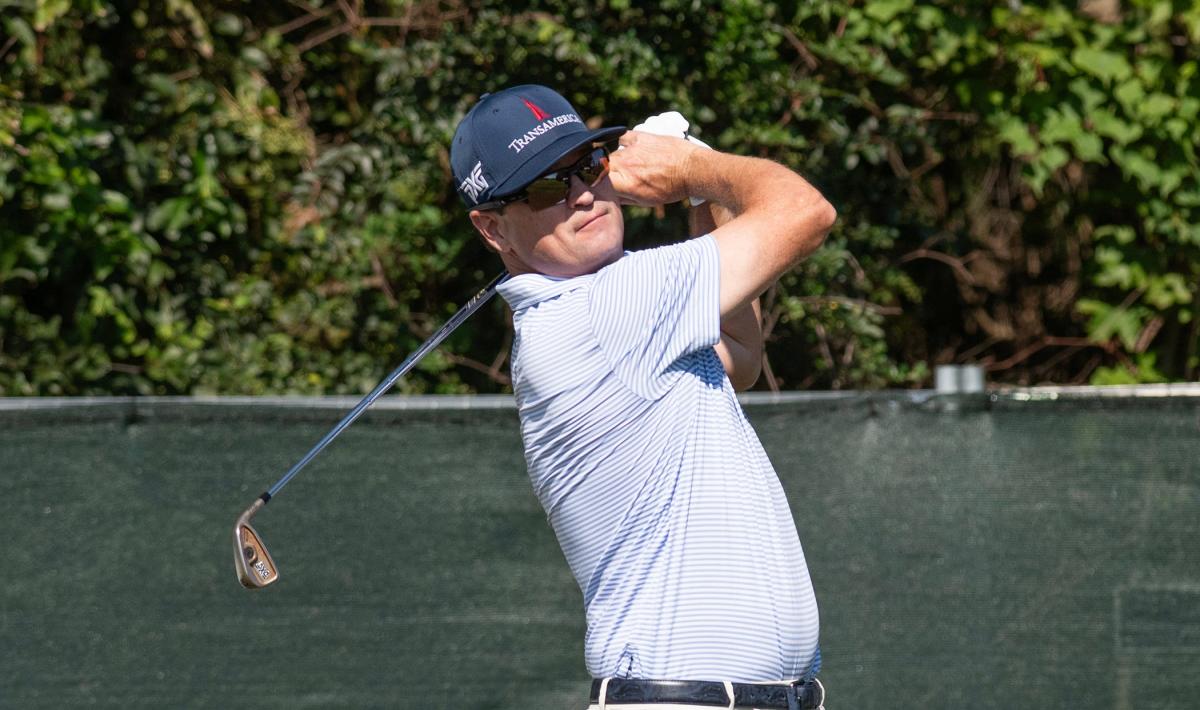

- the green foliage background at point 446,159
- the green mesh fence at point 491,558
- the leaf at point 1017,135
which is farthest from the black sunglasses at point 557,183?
the leaf at point 1017,135

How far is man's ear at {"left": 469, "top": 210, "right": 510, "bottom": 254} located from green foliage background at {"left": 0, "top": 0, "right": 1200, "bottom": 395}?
8.99 feet

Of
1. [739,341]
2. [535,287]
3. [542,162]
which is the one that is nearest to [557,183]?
[542,162]

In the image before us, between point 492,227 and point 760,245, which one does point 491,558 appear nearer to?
point 492,227

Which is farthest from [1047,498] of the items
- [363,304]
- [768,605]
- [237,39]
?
[237,39]

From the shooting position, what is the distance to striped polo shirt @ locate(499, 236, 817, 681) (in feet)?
6.40

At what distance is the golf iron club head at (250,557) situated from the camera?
229 centimetres

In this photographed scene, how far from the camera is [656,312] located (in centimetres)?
195

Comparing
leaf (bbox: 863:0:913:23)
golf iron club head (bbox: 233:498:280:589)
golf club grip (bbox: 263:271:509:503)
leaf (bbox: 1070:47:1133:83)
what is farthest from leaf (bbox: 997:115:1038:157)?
golf iron club head (bbox: 233:498:280:589)

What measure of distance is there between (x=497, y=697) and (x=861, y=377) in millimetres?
2359

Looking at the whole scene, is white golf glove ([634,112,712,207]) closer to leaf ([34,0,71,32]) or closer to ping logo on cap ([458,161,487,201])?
ping logo on cap ([458,161,487,201])

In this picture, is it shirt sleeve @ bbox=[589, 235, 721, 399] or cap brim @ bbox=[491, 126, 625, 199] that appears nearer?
shirt sleeve @ bbox=[589, 235, 721, 399]

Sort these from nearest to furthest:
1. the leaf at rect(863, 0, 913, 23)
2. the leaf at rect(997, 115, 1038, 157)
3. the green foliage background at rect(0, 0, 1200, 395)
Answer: the green foliage background at rect(0, 0, 1200, 395) → the leaf at rect(863, 0, 913, 23) → the leaf at rect(997, 115, 1038, 157)

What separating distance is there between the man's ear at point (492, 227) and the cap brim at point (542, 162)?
0.24 ft

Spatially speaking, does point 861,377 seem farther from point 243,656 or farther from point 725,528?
point 725,528
